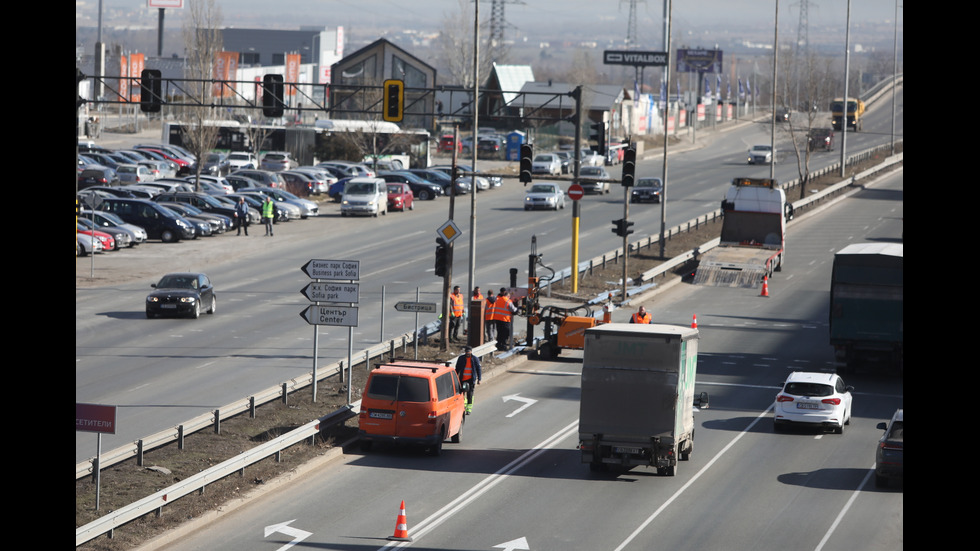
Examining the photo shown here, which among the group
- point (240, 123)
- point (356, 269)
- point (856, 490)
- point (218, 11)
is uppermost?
point (218, 11)

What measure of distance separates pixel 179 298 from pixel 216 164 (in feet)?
138

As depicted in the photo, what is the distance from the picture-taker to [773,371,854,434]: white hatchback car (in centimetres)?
2639

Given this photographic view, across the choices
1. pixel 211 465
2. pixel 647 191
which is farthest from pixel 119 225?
pixel 211 465

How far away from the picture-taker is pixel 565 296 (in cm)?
4312

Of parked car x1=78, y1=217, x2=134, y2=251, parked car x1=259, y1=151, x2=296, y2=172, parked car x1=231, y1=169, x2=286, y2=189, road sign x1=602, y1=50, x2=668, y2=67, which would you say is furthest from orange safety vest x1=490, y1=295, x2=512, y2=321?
road sign x1=602, y1=50, x2=668, y2=67

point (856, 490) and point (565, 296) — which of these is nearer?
point (856, 490)

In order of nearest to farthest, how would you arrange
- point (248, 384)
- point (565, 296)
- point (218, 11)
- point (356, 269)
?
point (356, 269) → point (248, 384) → point (565, 296) → point (218, 11)

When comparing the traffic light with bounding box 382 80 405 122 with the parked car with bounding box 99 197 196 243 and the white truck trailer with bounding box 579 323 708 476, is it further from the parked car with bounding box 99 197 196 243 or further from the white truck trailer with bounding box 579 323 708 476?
the parked car with bounding box 99 197 196 243

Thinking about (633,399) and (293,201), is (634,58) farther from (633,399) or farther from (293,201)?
(633,399)

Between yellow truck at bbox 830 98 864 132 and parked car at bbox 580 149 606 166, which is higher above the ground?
yellow truck at bbox 830 98 864 132

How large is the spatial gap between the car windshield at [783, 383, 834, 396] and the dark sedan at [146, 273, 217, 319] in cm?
1850

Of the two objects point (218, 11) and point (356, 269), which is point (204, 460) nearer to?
point (356, 269)
